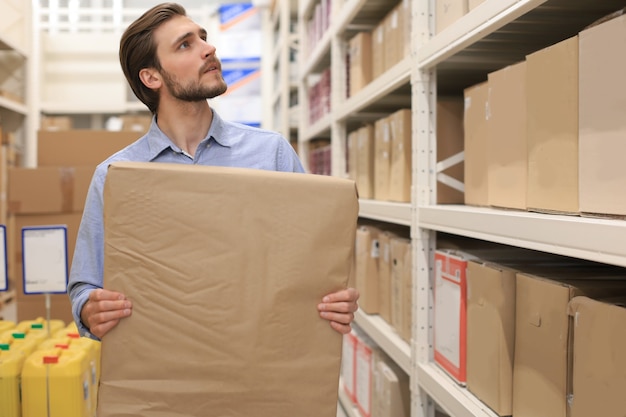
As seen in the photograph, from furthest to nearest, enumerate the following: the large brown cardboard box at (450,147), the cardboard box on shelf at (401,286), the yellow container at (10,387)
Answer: the cardboard box on shelf at (401,286), the large brown cardboard box at (450,147), the yellow container at (10,387)

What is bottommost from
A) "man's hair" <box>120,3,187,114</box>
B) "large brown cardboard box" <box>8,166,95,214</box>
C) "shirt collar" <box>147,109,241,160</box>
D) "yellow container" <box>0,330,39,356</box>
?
"yellow container" <box>0,330,39,356</box>

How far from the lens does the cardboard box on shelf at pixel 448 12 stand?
62.3 inches

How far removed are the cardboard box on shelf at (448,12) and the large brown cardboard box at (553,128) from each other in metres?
0.38

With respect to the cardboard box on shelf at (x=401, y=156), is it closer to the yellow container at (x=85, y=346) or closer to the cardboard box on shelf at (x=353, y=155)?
the cardboard box on shelf at (x=353, y=155)

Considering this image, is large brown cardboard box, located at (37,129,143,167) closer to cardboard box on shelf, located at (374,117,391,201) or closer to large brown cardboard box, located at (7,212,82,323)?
large brown cardboard box, located at (7,212,82,323)

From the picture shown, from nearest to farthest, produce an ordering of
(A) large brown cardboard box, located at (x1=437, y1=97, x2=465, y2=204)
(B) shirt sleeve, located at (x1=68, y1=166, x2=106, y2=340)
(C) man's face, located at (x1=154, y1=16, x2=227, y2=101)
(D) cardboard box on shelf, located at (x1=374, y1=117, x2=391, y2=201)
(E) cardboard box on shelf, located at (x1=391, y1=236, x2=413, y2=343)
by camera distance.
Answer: (B) shirt sleeve, located at (x1=68, y1=166, x2=106, y2=340) → (C) man's face, located at (x1=154, y1=16, x2=227, y2=101) → (A) large brown cardboard box, located at (x1=437, y1=97, x2=465, y2=204) → (E) cardboard box on shelf, located at (x1=391, y1=236, x2=413, y2=343) → (D) cardboard box on shelf, located at (x1=374, y1=117, x2=391, y2=201)

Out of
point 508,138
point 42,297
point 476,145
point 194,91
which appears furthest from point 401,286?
point 42,297

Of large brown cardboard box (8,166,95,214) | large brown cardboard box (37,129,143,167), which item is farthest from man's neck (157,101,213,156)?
large brown cardboard box (37,129,143,167)

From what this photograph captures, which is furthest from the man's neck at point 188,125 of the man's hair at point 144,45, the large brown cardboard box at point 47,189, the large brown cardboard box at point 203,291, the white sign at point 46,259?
the large brown cardboard box at point 47,189

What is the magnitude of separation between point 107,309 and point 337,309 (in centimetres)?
41

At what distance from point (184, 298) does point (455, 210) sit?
78cm

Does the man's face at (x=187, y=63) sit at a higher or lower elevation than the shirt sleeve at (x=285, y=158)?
higher

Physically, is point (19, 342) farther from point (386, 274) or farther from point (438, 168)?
point (438, 168)

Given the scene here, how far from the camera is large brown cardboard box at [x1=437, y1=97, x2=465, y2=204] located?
1.88 m
